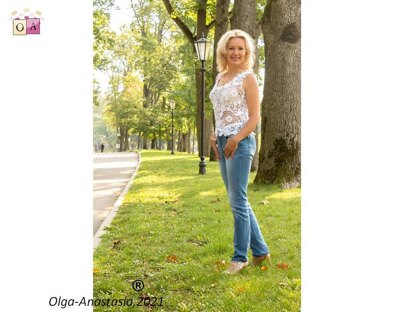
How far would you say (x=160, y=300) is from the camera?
2.87 metres

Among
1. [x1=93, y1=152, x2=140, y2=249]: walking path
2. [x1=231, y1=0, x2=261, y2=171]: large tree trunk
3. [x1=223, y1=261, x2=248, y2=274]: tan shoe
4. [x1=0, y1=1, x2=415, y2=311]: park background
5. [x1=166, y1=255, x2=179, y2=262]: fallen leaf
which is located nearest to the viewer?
[x1=0, y1=1, x2=415, y2=311]: park background

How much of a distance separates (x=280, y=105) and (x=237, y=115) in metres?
1.42

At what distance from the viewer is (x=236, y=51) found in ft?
9.83

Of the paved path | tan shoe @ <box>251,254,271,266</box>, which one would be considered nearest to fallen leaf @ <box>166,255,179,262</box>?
tan shoe @ <box>251,254,271,266</box>

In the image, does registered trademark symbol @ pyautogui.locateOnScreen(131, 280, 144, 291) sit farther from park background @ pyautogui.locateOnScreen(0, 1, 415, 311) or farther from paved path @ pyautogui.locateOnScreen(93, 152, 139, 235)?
paved path @ pyautogui.locateOnScreen(93, 152, 139, 235)

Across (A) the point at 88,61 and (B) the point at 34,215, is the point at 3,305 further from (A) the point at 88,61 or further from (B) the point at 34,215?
(A) the point at 88,61

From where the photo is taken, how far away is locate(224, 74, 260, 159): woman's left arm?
296 centimetres

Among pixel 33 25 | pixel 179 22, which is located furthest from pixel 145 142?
pixel 33 25

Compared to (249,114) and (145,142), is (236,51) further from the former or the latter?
(145,142)

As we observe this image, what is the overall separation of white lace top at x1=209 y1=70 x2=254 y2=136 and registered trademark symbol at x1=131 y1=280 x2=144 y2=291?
3.29ft

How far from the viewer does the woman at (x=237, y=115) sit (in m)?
2.99
